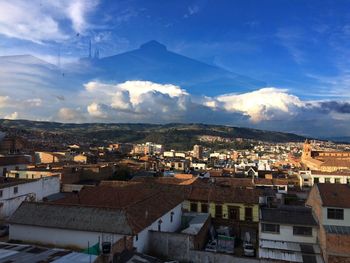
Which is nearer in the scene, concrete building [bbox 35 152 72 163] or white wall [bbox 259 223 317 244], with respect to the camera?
white wall [bbox 259 223 317 244]

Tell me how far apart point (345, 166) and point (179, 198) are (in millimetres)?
62827

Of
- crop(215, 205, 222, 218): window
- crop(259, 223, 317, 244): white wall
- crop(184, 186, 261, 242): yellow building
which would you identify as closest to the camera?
crop(259, 223, 317, 244): white wall

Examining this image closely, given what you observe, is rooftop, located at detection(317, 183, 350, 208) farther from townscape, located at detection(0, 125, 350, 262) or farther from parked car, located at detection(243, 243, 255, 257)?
parked car, located at detection(243, 243, 255, 257)

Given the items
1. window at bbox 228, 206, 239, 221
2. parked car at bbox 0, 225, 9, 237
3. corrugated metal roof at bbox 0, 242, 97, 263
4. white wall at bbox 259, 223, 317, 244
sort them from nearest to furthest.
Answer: corrugated metal roof at bbox 0, 242, 97, 263 → white wall at bbox 259, 223, 317, 244 → parked car at bbox 0, 225, 9, 237 → window at bbox 228, 206, 239, 221

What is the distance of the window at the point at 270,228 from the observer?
29062 mm

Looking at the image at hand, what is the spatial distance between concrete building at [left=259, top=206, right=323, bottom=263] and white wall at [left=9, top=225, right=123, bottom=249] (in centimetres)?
1264

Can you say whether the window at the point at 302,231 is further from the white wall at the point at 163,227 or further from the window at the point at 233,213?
the white wall at the point at 163,227

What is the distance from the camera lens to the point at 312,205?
3136 centimetres

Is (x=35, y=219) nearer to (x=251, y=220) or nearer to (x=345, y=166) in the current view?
(x=251, y=220)

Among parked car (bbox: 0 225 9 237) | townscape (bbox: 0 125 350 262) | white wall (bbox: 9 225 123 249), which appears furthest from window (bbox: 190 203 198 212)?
parked car (bbox: 0 225 9 237)

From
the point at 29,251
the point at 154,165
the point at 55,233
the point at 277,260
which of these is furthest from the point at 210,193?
the point at 154,165

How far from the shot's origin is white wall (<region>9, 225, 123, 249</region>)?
24547 mm

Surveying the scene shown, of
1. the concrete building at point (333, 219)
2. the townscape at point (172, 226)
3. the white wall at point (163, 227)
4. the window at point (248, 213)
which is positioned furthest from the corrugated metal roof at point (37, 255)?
the window at point (248, 213)

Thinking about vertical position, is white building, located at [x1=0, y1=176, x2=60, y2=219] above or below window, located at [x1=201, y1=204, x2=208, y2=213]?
above
